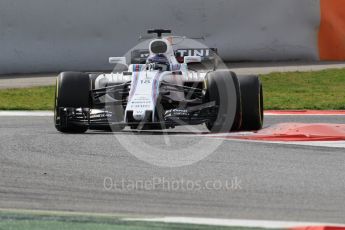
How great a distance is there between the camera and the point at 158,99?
11211mm

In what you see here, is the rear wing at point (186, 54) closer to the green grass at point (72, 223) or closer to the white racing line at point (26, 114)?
the white racing line at point (26, 114)

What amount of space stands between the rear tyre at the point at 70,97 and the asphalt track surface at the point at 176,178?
738 mm

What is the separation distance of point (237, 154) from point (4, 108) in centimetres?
771

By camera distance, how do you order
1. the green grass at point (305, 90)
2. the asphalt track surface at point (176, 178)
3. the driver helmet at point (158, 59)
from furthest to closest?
the green grass at point (305, 90), the driver helmet at point (158, 59), the asphalt track surface at point (176, 178)

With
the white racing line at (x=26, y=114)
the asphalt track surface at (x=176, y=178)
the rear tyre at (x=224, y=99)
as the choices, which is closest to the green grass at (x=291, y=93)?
the white racing line at (x=26, y=114)

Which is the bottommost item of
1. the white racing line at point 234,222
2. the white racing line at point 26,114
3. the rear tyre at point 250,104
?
the white racing line at point 26,114

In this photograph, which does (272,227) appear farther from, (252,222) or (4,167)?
(4,167)

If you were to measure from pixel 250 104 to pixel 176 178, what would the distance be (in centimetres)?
407

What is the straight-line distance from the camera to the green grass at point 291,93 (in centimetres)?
1627

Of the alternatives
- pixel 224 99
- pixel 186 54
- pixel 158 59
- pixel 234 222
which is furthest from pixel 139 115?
pixel 234 222

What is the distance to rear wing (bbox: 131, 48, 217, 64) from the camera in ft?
40.8

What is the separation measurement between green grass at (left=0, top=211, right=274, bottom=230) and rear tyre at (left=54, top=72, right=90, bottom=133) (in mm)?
5589

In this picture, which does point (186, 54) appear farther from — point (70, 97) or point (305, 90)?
point (305, 90)

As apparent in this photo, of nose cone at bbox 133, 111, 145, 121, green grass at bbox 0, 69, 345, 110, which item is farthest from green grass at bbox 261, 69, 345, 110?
nose cone at bbox 133, 111, 145, 121
